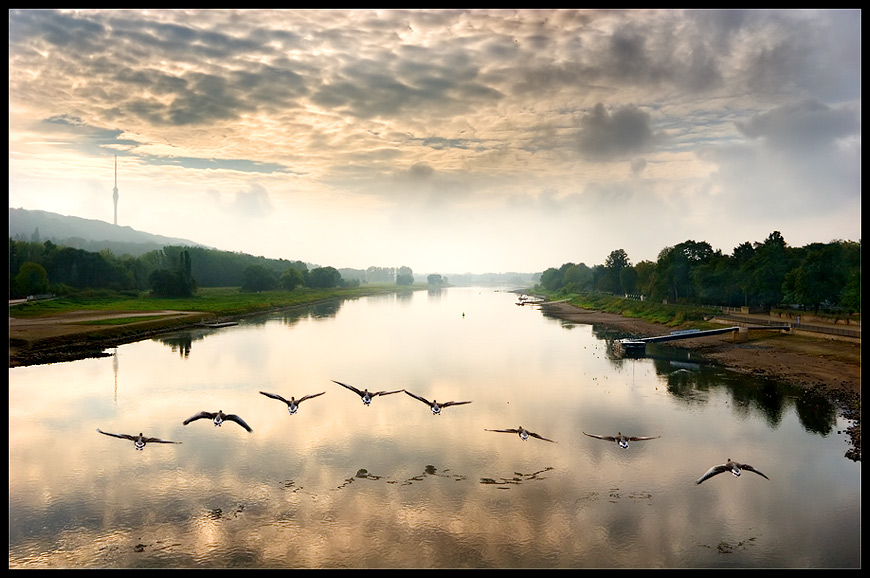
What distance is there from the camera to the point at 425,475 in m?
31.2

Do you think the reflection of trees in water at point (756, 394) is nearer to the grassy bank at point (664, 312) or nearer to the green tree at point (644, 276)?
the grassy bank at point (664, 312)

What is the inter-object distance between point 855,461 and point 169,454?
46.8m

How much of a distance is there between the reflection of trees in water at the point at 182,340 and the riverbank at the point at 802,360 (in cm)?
7643

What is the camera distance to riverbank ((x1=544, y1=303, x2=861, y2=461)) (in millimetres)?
47531

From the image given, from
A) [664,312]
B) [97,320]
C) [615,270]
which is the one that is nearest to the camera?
→ [97,320]

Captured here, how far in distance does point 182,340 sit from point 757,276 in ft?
363

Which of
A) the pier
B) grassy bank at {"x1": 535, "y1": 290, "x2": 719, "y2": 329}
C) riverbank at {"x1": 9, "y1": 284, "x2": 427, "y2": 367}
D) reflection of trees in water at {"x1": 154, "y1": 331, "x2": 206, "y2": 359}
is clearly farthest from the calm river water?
grassy bank at {"x1": 535, "y1": 290, "x2": 719, "y2": 329}

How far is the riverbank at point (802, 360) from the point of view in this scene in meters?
47.5

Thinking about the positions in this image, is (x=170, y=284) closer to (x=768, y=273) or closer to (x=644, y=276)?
(x=644, y=276)

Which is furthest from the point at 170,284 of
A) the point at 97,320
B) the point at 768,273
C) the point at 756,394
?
the point at 768,273

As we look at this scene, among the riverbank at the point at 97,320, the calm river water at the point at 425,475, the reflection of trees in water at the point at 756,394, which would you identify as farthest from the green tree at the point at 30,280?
the reflection of trees in water at the point at 756,394

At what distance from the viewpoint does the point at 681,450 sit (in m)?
36.0

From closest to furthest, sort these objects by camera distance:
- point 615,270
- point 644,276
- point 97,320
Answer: point 97,320 → point 644,276 → point 615,270
